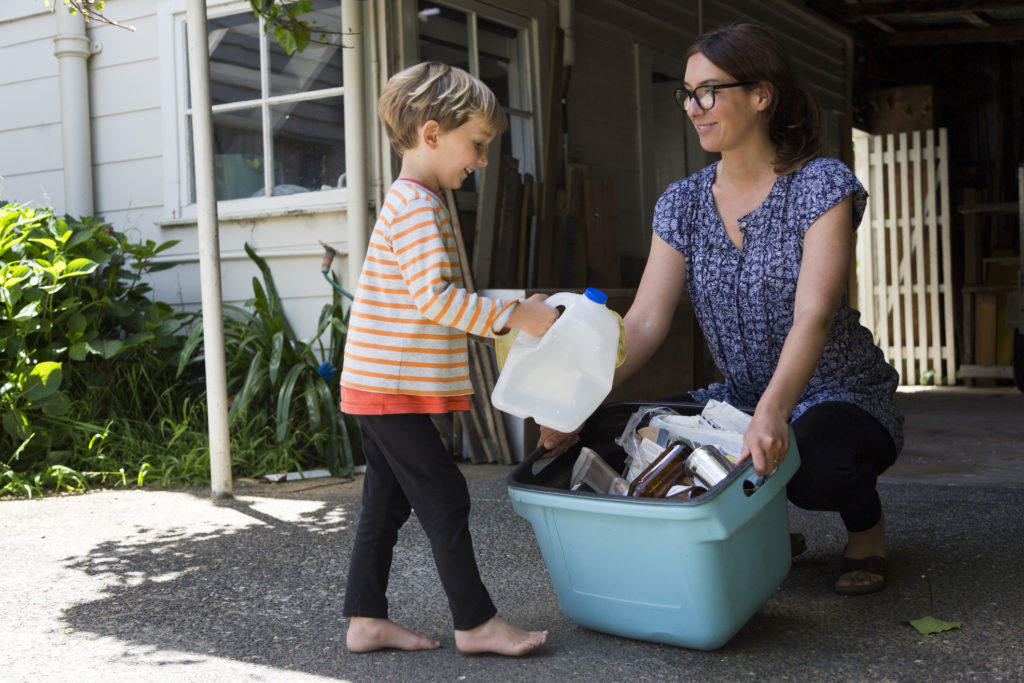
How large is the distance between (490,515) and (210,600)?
1.29 metres

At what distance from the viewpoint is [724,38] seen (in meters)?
2.73

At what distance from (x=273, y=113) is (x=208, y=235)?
163cm

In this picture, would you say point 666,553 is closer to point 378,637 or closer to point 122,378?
point 378,637

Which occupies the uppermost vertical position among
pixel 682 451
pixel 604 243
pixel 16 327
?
pixel 604 243

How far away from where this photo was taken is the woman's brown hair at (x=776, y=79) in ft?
8.90

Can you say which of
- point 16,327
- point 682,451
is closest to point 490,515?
point 682,451

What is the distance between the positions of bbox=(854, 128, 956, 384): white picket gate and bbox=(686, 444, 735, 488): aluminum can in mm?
8013

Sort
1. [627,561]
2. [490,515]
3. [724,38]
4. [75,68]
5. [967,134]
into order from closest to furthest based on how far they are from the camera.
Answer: [627,561], [724,38], [490,515], [75,68], [967,134]

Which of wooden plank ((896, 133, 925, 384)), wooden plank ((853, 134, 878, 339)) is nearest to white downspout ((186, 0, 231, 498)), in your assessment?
wooden plank ((853, 134, 878, 339))

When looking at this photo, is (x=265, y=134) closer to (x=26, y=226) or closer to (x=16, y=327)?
(x=26, y=226)

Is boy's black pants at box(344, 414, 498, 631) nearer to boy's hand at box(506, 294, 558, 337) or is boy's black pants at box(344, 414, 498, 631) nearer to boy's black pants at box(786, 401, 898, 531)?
boy's hand at box(506, 294, 558, 337)

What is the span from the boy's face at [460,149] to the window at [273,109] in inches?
126

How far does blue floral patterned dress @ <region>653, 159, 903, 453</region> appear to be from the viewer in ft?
8.91

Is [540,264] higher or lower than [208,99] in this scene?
lower
